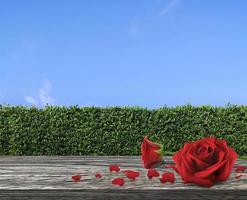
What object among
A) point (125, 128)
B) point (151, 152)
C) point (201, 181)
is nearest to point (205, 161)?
point (201, 181)

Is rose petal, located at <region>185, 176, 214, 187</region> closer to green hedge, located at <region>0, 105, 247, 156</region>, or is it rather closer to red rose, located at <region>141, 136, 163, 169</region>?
red rose, located at <region>141, 136, 163, 169</region>

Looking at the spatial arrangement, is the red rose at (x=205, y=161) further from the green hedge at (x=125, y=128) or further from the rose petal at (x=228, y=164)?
the green hedge at (x=125, y=128)

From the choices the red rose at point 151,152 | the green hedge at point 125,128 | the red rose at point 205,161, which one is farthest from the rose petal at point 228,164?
the green hedge at point 125,128

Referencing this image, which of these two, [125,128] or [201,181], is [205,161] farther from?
[125,128]

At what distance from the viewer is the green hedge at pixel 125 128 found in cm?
1111

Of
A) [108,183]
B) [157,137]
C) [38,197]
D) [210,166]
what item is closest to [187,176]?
[210,166]

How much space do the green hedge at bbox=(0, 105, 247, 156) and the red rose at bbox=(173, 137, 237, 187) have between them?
834cm

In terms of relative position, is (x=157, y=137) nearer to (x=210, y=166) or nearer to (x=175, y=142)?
→ (x=175, y=142)

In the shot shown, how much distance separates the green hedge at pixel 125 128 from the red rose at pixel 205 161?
8.34 m

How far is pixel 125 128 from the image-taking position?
11.2 m

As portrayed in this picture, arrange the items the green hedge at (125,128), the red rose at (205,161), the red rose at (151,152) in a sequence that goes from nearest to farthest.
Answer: the red rose at (205,161)
the red rose at (151,152)
the green hedge at (125,128)

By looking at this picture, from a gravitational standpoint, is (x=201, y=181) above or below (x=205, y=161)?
below

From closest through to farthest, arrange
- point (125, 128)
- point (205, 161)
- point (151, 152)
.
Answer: point (205, 161)
point (151, 152)
point (125, 128)

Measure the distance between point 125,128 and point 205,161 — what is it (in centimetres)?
858
